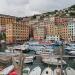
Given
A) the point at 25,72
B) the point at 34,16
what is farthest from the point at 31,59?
the point at 34,16

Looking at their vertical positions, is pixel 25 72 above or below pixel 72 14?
below

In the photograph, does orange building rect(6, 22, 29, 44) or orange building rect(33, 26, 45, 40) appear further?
orange building rect(33, 26, 45, 40)

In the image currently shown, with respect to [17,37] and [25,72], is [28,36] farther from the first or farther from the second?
[25,72]

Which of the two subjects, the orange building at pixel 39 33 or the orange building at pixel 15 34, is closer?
the orange building at pixel 15 34

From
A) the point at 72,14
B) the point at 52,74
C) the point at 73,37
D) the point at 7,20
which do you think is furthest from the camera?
the point at 72,14

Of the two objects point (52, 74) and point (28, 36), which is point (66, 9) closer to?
point (28, 36)

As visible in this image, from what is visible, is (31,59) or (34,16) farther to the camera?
(34,16)

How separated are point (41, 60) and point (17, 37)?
2459cm

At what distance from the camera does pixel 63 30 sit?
42656mm

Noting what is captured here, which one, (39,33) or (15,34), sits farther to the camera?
(39,33)

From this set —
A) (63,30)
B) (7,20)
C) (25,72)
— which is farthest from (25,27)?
(25,72)

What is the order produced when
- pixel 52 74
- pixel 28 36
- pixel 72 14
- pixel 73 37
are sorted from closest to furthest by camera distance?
pixel 52 74 < pixel 73 37 < pixel 28 36 < pixel 72 14

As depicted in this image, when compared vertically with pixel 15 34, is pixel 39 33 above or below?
above

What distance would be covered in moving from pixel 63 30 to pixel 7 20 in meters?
15.1
